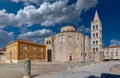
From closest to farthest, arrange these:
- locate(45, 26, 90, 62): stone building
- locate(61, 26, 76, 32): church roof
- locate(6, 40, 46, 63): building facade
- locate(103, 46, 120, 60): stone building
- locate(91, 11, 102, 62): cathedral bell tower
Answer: locate(6, 40, 46, 63): building facade
locate(45, 26, 90, 62): stone building
locate(61, 26, 76, 32): church roof
locate(91, 11, 102, 62): cathedral bell tower
locate(103, 46, 120, 60): stone building

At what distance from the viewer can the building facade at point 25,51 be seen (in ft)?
172

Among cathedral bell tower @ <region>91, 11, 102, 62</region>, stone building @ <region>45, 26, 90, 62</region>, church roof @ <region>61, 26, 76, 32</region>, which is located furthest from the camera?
cathedral bell tower @ <region>91, 11, 102, 62</region>

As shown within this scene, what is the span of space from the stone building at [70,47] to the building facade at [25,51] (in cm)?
623

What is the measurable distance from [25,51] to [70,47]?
1736 centimetres

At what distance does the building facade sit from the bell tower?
2767cm

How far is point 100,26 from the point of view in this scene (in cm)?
8075

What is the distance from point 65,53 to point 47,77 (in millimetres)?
46172

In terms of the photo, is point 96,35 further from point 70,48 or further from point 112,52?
point 112,52

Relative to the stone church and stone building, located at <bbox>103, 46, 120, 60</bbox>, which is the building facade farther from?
stone building, located at <bbox>103, 46, 120, 60</bbox>

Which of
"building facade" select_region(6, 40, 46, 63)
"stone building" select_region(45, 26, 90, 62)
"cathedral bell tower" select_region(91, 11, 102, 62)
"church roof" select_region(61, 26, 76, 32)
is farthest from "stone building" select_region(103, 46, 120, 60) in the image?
"building facade" select_region(6, 40, 46, 63)

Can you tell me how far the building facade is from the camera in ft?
172

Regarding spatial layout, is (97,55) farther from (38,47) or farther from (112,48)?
(112,48)

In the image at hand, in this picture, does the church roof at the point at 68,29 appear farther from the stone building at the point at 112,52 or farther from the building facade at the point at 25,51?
the stone building at the point at 112,52

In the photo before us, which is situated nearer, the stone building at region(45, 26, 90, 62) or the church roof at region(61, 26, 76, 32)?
the stone building at region(45, 26, 90, 62)
